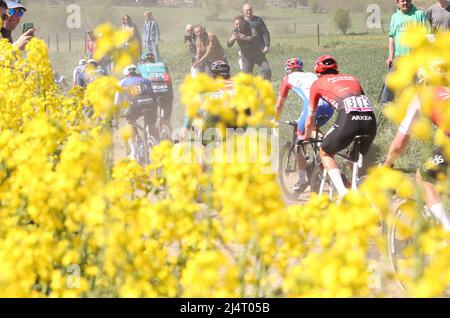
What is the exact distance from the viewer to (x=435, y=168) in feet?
21.3

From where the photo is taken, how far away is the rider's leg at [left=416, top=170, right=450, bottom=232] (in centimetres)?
642

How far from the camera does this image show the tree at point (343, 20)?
43.9 metres

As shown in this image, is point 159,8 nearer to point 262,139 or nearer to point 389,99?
point 389,99

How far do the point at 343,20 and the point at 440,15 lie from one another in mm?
31443

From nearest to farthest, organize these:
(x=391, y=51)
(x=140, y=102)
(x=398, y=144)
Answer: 1. (x=398, y=144)
2. (x=140, y=102)
3. (x=391, y=51)

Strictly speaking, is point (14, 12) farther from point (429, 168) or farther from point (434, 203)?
point (434, 203)

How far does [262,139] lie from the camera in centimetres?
407

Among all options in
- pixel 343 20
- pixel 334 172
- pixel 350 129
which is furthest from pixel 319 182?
pixel 343 20

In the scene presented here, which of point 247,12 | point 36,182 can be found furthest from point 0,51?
point 247,12

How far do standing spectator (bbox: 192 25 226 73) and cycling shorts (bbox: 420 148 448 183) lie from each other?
10.2m

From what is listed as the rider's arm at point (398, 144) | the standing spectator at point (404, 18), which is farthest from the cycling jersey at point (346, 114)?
the standing spectator at point (404, 18)

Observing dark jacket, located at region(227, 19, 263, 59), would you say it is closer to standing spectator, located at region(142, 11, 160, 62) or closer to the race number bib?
standing spectator, located at region(142, 11, 160, 62)

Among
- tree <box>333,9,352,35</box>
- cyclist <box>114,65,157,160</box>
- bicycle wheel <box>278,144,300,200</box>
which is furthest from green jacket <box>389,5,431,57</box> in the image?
tree <box>333,9,352,35</box>
